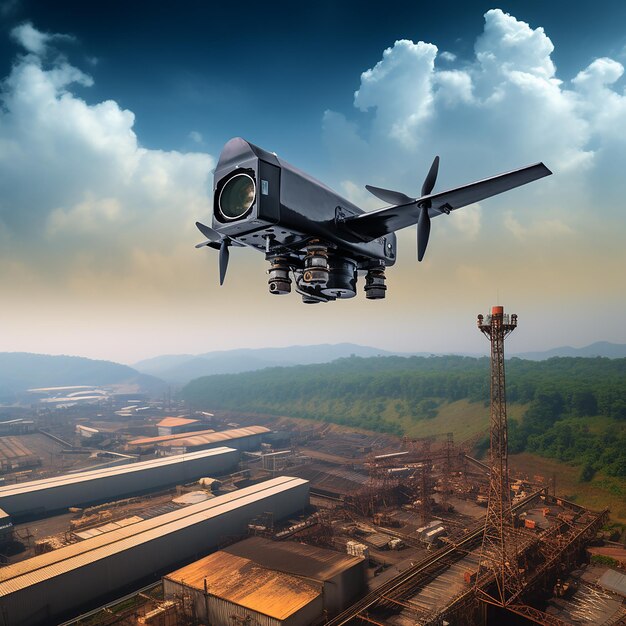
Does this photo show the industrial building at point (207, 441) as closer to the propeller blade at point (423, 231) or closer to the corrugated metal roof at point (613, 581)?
the corrugated metal roof at point (613, 581)

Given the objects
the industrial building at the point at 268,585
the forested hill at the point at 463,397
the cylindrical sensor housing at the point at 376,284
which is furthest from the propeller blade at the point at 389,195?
the forested hill at the point at 463,397

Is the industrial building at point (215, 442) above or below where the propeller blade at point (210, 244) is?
below

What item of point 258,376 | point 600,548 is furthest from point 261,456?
point 258,376

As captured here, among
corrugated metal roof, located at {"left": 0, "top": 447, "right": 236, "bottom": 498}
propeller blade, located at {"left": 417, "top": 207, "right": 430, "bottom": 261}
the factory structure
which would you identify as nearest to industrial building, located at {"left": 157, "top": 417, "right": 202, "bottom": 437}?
the factory structure

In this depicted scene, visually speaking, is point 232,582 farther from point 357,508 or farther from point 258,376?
point 258,376

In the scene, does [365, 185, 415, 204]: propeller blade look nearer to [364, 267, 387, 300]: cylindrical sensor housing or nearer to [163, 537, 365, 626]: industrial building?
[364, 267, 387, 300]: cylindrical sensor housing

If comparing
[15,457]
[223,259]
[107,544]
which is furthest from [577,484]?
[15,457]

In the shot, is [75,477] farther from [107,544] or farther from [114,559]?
[114,559]

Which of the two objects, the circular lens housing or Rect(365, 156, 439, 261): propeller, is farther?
Rect(365, 156, 439, 261): propeller
